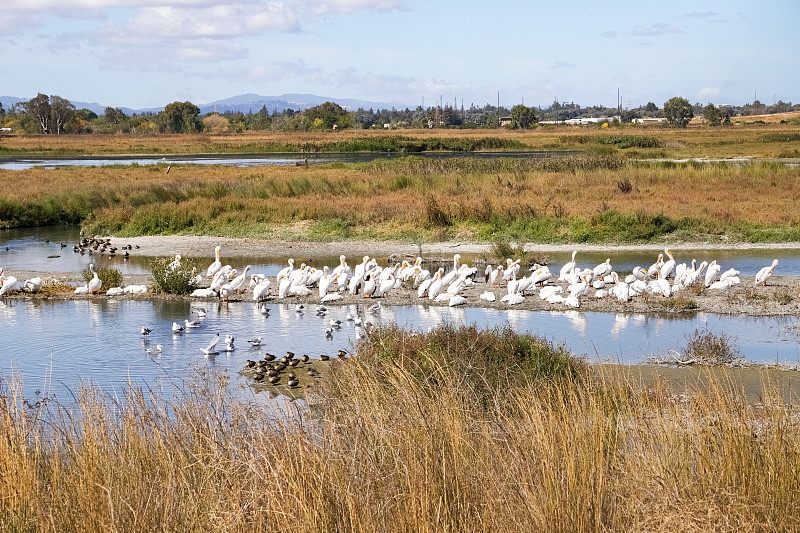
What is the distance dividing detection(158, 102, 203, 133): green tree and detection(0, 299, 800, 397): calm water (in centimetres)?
11060

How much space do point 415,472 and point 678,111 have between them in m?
116

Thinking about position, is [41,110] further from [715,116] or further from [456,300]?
[456,300]

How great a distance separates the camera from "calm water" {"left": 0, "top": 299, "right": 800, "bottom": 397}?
43.5 feet

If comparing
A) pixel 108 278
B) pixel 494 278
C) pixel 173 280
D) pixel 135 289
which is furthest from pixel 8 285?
pixel 494 278

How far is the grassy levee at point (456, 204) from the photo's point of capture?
92.4ft

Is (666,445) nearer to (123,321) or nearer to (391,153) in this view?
(123,321)

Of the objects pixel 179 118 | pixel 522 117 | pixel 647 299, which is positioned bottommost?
pixel 647 299

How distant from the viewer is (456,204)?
30906 mm

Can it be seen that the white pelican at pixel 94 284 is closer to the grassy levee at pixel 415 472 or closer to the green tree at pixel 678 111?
the grassy levee at pixel 415 472

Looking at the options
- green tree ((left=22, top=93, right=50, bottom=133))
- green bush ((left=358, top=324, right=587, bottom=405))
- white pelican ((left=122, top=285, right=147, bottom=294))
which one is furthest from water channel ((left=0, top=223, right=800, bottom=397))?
green tree ((left=22, top=93, right=50, bottom=133))

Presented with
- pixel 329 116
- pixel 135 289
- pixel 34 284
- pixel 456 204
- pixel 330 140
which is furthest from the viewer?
pixel 329 116

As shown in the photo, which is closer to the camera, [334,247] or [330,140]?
[334,247]

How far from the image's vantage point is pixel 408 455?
546cm

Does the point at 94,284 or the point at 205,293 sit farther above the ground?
the point at 94,284
